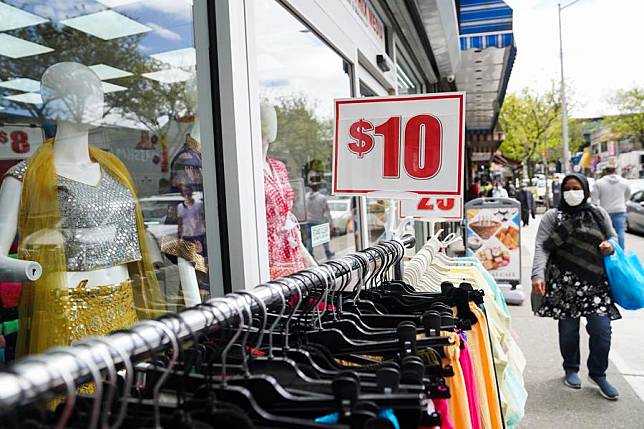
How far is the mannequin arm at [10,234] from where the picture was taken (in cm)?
136

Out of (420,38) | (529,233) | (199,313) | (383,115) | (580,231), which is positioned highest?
(420,38)

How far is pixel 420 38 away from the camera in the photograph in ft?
21.6

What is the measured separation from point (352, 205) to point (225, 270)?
2249 mm

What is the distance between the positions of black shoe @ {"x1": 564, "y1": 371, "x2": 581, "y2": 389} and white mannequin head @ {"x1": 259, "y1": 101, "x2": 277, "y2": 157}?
2837mm

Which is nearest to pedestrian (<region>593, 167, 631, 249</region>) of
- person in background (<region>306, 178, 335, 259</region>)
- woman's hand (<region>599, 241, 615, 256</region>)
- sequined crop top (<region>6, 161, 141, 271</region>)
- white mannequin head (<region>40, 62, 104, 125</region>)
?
woman's hand (<region>599, 241, 615, 256</region>)

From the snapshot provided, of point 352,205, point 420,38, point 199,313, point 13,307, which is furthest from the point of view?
point 420,38

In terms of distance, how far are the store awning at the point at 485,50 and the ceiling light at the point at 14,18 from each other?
18.6 feet

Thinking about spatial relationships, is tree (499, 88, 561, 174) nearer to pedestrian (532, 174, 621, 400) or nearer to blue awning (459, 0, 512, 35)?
blue awning (459, 0, 512, 35)

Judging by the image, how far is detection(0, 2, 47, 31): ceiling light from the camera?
164 cm

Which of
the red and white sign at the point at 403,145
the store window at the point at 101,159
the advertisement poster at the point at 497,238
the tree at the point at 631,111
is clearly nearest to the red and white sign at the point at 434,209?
the red and white sign at the point at 403,145

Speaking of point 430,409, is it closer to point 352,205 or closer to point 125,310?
point 125,310

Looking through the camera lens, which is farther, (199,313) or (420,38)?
(420,38)

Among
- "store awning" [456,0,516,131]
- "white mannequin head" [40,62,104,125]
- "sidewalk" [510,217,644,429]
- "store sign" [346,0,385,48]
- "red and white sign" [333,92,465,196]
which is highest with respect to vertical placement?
"store awning" [456,0,516,131]

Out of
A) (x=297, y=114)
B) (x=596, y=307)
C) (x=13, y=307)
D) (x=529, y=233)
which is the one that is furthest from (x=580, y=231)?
(x=529, y=233)
